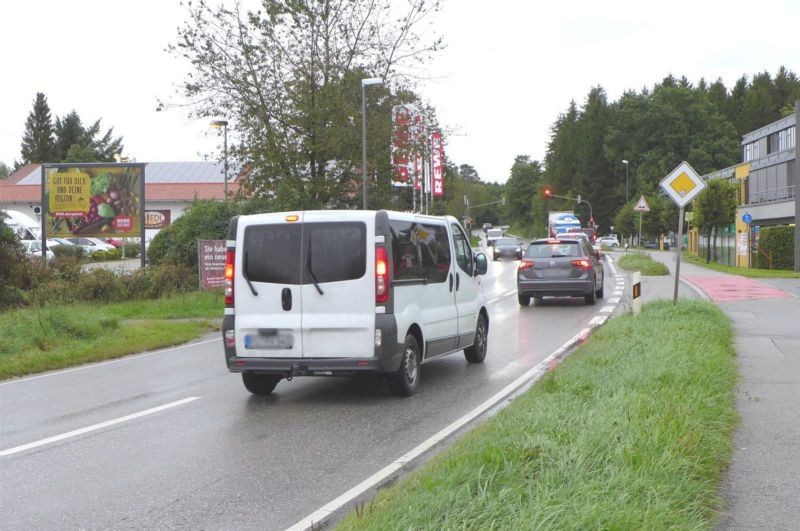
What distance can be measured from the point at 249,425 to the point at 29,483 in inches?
89.6

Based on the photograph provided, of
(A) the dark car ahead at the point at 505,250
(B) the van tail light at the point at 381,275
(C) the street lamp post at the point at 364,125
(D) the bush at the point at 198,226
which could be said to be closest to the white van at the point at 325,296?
(B) the van tail light at the point at 381,275

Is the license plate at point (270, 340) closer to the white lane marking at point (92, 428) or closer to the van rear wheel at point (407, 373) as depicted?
the white lane marking at point (92, 428)

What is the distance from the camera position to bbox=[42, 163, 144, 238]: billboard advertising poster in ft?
88.5

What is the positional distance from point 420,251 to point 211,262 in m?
14.9

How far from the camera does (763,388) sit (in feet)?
29.9

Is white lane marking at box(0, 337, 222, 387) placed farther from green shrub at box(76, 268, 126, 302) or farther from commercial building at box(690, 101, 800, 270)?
commercial building at box(690, 101, 800, 270)

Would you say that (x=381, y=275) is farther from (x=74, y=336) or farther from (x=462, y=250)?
(x=74, y=336)

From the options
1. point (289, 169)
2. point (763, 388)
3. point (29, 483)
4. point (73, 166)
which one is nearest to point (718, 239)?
point (289, 169)

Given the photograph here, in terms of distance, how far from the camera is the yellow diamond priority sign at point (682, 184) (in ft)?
50.9

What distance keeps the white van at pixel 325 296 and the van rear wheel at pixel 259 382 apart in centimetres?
7

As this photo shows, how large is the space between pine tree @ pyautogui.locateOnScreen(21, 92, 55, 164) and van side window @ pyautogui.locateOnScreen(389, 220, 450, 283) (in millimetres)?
108443

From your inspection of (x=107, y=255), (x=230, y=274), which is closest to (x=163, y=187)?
(x=107, y=255)

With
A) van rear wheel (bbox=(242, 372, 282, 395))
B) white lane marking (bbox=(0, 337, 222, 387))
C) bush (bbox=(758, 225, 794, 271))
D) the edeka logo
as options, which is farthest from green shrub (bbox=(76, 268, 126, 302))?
the edeka logo

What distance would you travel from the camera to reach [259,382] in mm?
9812
